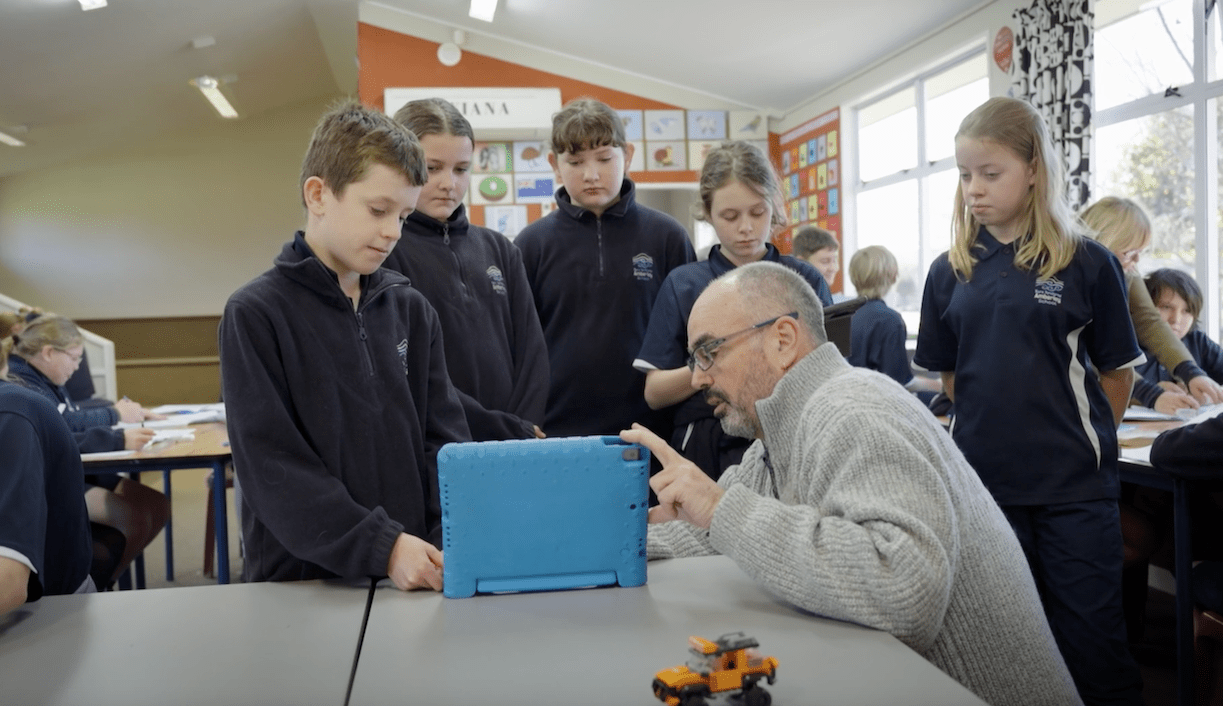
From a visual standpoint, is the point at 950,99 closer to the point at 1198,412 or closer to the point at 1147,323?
the point at 1147,323

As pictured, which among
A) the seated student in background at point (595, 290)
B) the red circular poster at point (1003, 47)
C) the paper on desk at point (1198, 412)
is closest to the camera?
the seated student in background at point (595, 290)

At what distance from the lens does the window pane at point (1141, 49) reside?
4.40 meters

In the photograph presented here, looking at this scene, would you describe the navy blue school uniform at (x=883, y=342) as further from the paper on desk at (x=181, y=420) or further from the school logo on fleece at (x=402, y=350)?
the paper on desk at (x=181, y=420)

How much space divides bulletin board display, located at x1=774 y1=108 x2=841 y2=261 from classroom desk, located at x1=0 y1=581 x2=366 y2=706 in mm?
6392

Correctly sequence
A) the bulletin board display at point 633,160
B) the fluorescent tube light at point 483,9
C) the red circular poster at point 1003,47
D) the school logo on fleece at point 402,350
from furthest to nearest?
the bulletin board display at point 633,160 → the fluorescent tube light at point 483,9 → the red circular poster at point 1003,47 → the school logo on fleece at point 402,350

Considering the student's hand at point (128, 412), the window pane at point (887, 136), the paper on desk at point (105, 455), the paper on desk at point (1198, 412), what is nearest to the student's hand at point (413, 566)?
the paper on desk at point (105, 455)

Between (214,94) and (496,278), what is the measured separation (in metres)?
7.80

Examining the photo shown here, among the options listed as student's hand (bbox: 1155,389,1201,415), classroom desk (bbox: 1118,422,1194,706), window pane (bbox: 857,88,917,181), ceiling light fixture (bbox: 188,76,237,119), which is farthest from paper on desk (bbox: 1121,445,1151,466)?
ceiling light fixture (bbox: 188,76,237,119)

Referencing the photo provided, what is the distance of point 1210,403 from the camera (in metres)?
3.13

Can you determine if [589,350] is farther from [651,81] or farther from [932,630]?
[651,81]

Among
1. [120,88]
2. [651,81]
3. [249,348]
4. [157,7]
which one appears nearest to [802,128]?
[651,81]

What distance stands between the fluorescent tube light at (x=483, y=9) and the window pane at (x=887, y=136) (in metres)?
3.07

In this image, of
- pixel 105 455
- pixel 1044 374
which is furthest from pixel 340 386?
pixel 105 455

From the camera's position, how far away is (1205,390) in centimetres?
309
